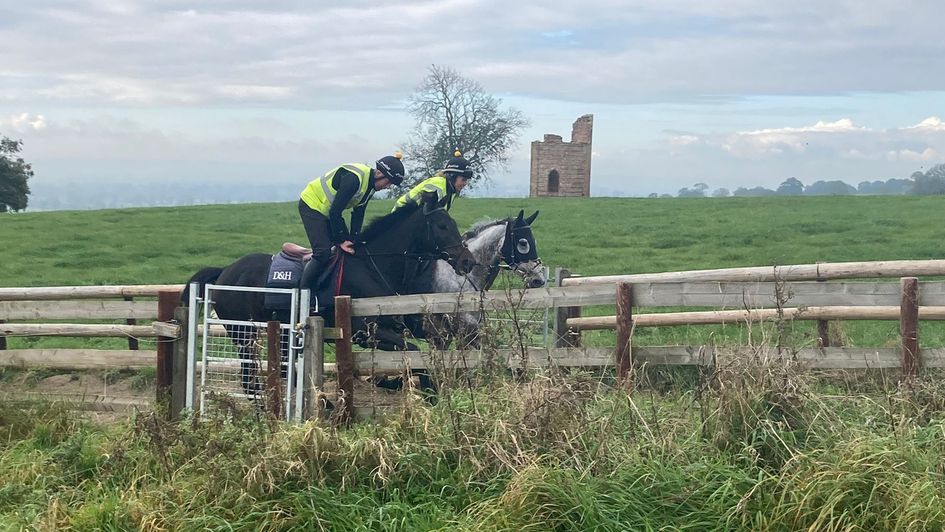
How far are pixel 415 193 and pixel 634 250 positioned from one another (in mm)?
11004

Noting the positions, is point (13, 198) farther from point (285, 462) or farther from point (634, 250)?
point (285, 462)

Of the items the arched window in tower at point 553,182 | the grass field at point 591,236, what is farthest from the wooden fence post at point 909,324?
the arched window in tower at point 553,182

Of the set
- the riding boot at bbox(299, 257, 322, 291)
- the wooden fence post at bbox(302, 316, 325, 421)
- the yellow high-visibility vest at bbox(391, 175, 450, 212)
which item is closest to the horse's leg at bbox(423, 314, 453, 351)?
the wooden fence post at bbox(302, 316, 325, 421)

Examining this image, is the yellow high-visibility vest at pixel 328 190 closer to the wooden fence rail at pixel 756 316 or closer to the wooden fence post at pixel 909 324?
the wooden fence rail at pixel 756 316

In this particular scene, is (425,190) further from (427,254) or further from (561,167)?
(561,167)

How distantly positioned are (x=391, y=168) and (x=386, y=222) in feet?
1.88

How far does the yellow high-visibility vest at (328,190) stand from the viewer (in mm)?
7883

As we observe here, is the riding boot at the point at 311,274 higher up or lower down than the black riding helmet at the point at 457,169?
lower down

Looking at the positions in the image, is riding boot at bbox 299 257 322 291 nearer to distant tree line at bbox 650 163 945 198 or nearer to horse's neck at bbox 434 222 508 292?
horse's neck at bbox 434 222 508 292

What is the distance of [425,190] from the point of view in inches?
341

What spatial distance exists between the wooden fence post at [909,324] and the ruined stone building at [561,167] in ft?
136

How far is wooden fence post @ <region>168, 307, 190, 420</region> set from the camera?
6.95 m

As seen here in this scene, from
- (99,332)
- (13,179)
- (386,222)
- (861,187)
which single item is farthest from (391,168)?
(861,187)

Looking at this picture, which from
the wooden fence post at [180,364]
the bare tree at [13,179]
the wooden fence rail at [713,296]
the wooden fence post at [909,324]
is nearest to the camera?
the wooden fence post at [909,324]
